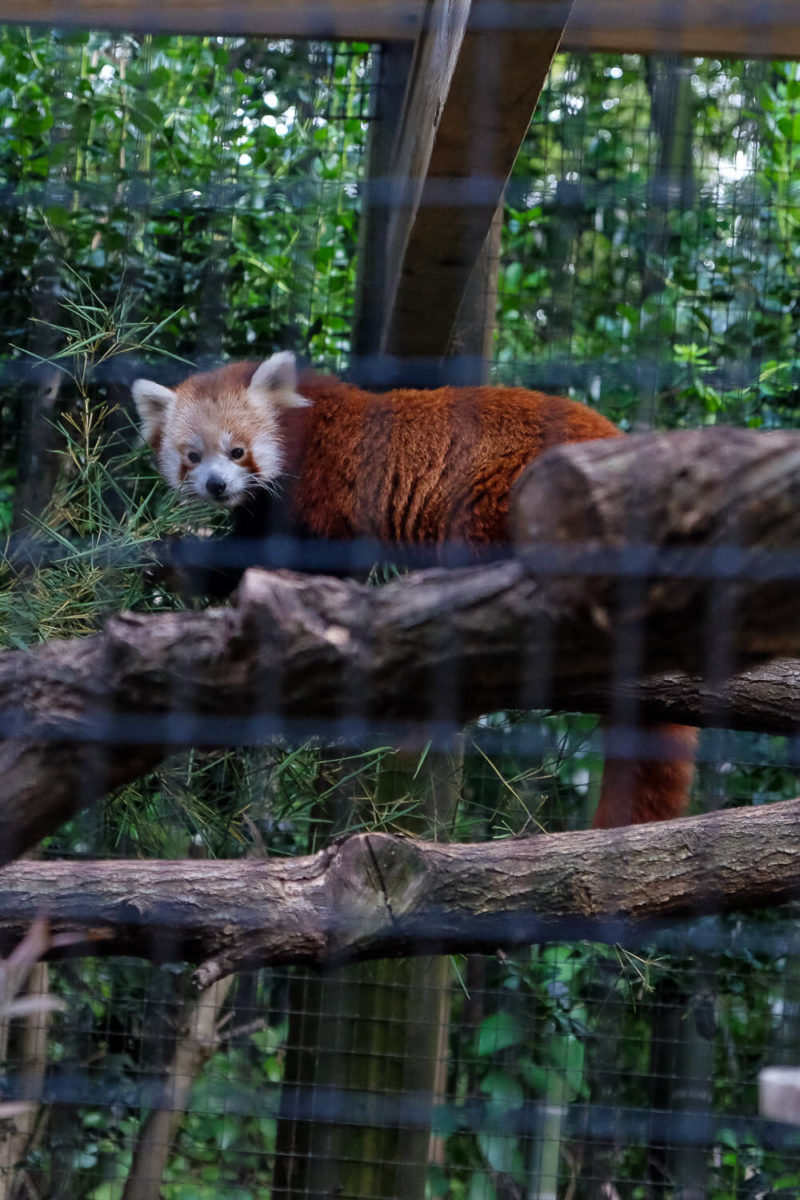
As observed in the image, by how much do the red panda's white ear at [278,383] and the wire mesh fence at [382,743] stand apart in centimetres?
23

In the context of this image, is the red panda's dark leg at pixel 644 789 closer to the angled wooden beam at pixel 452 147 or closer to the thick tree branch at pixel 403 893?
the thick tree branch at pixel 403 893

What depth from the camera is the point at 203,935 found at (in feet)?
5.36

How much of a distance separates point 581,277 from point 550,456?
227cm

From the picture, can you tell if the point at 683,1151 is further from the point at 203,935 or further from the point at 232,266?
the point at 232,266

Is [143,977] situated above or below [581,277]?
below

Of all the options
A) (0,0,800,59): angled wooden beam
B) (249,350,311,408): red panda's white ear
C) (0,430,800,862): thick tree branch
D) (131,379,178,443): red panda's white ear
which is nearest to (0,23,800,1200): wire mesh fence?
(131,379,178,443): red panda's white ear

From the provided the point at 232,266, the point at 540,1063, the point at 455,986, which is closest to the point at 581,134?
the point at 232,266

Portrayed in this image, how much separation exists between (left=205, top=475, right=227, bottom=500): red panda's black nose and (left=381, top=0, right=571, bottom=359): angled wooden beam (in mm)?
440

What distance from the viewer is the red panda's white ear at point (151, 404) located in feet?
7.88

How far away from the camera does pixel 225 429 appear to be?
245 cm

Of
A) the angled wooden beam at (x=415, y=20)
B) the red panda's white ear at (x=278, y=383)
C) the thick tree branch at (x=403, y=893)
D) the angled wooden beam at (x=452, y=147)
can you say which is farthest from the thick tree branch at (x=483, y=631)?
the red panda's white ear at (x=278, y=383)

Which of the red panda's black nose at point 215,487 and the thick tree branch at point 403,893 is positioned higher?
the red panda's black nose at point 215,487

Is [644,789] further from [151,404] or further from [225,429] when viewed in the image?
[151,404]

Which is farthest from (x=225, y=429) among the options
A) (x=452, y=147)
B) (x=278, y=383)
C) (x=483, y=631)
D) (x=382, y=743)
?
(x=483, y=631)
